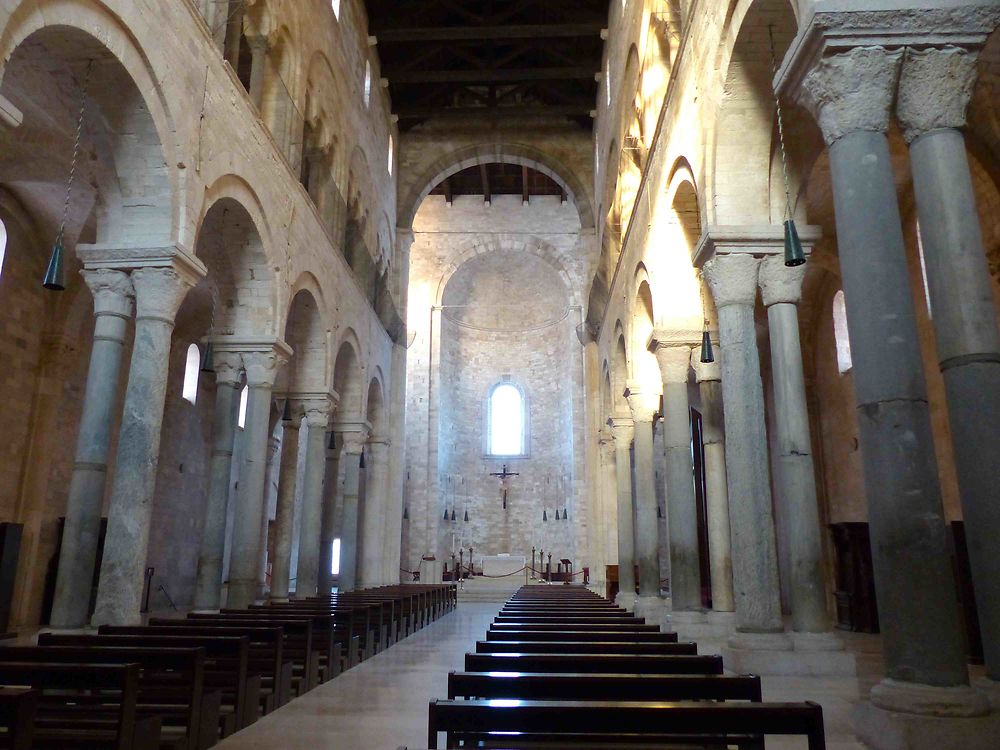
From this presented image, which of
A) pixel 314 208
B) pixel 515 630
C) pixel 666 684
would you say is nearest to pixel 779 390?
pixel 515 630

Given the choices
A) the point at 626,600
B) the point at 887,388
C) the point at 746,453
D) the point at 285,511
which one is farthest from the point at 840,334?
the point at 285,511

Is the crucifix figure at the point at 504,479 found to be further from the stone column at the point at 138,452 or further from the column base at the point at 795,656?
the column base at the point at 795,656

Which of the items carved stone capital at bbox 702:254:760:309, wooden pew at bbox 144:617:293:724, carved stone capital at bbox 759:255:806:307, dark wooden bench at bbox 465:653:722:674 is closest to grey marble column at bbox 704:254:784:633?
carved stone capital at bbox 702:254:760:309

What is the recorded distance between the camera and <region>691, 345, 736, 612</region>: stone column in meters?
11.0

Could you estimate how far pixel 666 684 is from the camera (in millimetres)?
3562

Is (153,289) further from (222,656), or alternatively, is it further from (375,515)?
(375,515)

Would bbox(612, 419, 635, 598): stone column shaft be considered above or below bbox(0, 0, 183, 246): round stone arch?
below

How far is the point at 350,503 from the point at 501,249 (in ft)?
51.4

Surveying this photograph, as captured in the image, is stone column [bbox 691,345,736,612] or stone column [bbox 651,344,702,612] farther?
stone column [bbox 651,344,702,612]

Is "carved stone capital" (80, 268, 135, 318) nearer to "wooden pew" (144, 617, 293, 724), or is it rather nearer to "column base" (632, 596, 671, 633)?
"wooden pew" (144, 617, 293, 724)

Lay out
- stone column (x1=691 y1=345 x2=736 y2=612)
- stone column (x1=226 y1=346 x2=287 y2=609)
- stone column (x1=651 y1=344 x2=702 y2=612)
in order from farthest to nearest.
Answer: stone column (x1=226 y1=346 x2=287 y2=609)
stone column (x1=651 y1=344 x2=702 y2=612)
stone column (x1=691 y1=345 x2=736 y2=612)

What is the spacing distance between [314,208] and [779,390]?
1014 centimetres

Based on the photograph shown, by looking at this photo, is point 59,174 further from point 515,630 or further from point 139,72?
point 515,630

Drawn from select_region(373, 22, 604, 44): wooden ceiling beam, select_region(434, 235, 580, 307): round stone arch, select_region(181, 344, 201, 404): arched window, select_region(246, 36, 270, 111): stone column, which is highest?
select_region(373, 22, 604, 44): wooden ceiling beam
